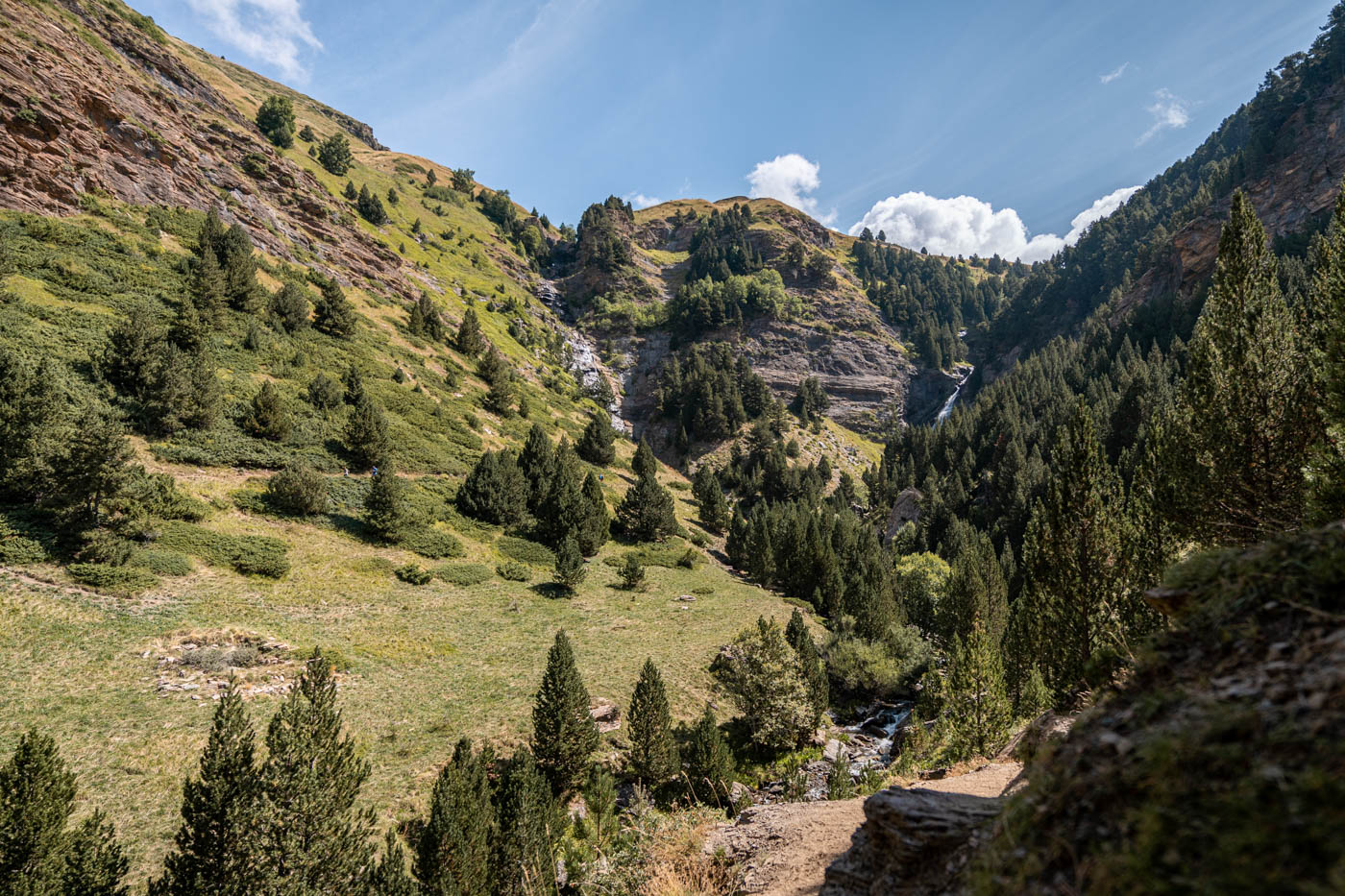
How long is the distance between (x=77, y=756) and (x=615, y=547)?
107 feet

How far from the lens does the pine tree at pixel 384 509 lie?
2848cm

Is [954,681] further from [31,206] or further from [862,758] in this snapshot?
[31,206]

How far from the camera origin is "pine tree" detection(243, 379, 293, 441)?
30250mm

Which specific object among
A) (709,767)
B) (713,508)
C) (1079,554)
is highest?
(713,508)

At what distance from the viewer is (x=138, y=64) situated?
56.2 m

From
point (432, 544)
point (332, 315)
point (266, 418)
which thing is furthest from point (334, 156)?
point (432, 544)

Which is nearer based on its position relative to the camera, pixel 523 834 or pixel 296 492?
pixel 523 834

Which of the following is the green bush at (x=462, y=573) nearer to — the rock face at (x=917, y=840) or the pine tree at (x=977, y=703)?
the pine tree at (x=977, y=703)

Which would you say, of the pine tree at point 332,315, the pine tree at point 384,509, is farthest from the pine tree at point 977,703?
the pine tree at point 332,315

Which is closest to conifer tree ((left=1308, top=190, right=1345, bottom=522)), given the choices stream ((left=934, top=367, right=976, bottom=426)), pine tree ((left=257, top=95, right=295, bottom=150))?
pine tree ((left=257, top=95, right=295, bottom=150))

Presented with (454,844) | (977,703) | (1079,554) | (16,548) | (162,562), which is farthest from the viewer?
(162,562)

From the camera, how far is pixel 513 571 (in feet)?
104

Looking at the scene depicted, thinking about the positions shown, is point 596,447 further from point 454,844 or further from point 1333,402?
point 1333,402

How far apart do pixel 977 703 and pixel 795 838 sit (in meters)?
12.1
